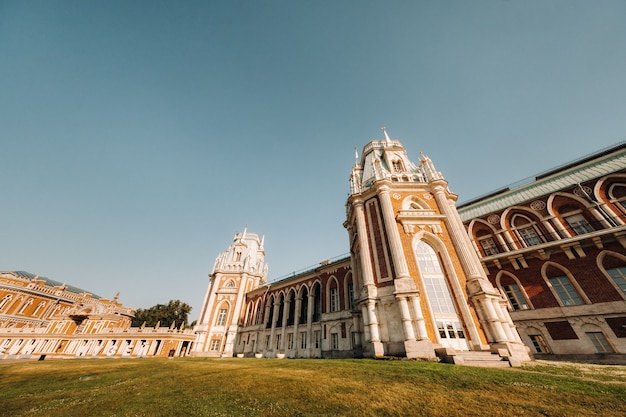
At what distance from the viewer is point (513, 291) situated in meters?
18.5

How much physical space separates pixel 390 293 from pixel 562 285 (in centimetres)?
1313

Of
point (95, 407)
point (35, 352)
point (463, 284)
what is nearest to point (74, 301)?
point (35, 352)

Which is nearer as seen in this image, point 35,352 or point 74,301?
point 35,352

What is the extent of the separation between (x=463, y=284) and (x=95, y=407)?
58.0 ft

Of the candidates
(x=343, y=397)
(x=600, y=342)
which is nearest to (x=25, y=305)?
(x=343, y=397)

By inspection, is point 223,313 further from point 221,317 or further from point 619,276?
point 619,276

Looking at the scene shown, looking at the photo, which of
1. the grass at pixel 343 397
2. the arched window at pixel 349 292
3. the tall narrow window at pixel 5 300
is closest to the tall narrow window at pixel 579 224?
the grass at pixel 343 397

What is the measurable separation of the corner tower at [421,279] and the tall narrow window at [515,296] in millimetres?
5543

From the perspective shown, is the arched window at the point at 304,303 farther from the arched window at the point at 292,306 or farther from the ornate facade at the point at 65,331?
the ornate facade at the point at 65,331

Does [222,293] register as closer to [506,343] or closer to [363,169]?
[363,169]

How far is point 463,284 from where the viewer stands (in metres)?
14.8

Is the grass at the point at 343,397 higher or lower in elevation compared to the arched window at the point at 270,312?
lower

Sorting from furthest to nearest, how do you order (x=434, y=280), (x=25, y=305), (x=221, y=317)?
(x=25, y=305)
(x=221, y=317)
(x=434, y=280)

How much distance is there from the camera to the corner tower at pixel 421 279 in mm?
13086
